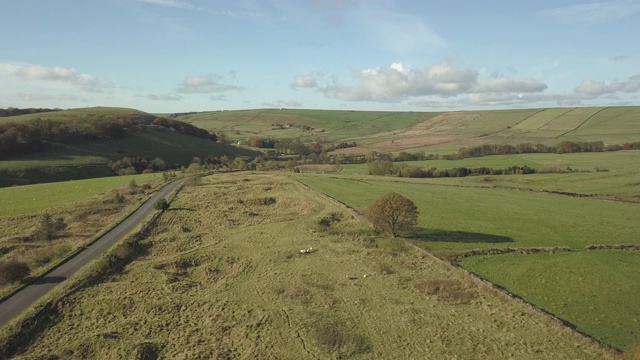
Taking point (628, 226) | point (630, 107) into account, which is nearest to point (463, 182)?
point (628, 226)

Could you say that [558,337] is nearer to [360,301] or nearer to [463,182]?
[360,301]

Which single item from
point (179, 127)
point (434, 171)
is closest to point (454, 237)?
point (434, 171)

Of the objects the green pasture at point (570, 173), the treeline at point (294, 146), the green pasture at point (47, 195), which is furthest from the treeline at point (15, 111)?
the green pasture at point (570, 173)

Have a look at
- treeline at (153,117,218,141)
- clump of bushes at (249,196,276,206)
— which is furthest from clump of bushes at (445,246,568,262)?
treeline at (153,117,218,141)

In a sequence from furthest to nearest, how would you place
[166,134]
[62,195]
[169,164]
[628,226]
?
1. [166,134]
2. [169,164]
3. [62,195]
4. [628,226]

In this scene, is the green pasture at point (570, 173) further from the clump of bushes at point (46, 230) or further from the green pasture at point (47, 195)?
the clump of bushes at point (46, 230)
